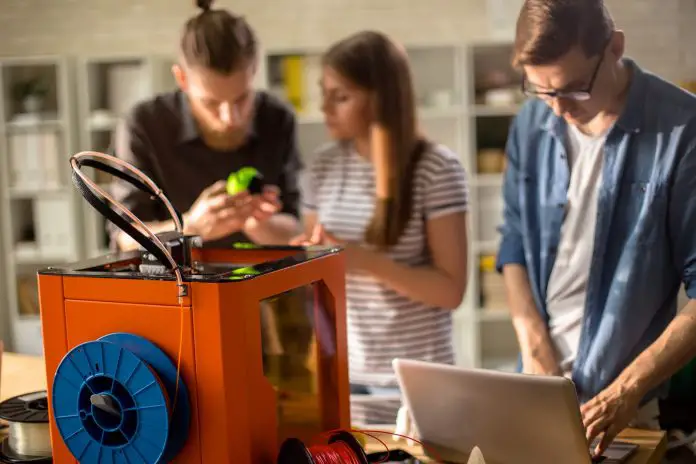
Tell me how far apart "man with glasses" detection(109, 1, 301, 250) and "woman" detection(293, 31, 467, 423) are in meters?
0.21

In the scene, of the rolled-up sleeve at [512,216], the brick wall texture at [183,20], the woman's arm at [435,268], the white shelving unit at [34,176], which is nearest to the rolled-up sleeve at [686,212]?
the rolled-up sleeve at [512,216]

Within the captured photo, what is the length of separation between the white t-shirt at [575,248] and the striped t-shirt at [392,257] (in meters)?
0.33

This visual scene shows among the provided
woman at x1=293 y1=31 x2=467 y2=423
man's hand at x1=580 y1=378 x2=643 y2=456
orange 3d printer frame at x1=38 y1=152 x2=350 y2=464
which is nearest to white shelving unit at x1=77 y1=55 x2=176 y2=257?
woman at x1=293 y1=31 x2=467 y2=423

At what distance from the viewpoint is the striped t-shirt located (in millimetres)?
1990

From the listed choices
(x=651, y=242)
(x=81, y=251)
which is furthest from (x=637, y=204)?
(x=81, y=251)

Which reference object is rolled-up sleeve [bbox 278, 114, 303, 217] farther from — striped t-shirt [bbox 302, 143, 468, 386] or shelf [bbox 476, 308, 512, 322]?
shelf [bbox 476, 308, 512, 322]

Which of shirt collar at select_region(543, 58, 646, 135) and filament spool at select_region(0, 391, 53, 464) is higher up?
shirt collar at select_region(543, 58, 646, 135)

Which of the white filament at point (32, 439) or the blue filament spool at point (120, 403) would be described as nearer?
the blue filament spool at point (120, 403)

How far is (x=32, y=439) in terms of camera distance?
4.39ft

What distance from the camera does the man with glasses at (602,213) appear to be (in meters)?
1.57

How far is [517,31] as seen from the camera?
1734 mm

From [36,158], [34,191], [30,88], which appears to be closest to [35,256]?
[34,191]

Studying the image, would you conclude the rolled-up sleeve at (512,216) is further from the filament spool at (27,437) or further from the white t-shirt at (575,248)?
the filament spool at (27,437)

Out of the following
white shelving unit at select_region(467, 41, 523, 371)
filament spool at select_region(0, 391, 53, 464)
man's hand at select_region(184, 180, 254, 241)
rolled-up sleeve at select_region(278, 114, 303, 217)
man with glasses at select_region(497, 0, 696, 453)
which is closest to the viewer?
filament spool at select_region(0, 391, 53, 464)
